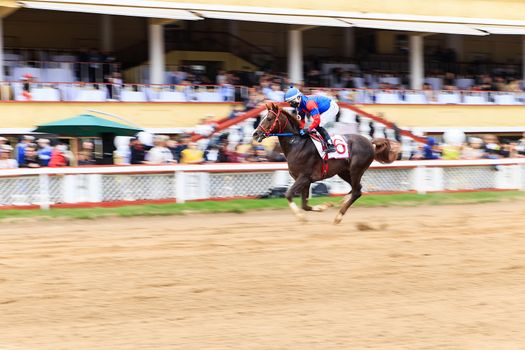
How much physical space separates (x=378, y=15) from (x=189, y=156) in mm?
11727

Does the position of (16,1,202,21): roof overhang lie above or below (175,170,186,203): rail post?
above

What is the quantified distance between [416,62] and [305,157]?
1591 cm

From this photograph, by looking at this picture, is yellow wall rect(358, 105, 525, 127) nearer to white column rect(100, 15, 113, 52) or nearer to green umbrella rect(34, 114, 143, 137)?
white column rect(100, 15, 113, 52)

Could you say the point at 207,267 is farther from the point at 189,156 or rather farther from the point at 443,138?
the point at 443,138

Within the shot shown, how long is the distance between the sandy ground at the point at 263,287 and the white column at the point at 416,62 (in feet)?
49.7

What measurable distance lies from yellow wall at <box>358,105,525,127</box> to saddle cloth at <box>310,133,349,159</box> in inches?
418

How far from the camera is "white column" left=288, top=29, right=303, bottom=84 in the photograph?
24188mm

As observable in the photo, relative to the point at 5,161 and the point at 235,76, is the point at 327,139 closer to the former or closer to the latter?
the point at 5,161

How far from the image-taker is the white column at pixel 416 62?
Answer: 2608 centimetres

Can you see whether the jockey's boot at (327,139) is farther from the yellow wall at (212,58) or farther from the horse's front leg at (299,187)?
the yellow wall at (212,58)

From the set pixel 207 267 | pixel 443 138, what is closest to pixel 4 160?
pixel 207 267

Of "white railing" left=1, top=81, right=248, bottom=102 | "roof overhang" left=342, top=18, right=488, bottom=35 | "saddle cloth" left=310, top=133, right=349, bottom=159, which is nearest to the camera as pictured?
"saddle cloth" left=310, top=133, right=349, bottom=159

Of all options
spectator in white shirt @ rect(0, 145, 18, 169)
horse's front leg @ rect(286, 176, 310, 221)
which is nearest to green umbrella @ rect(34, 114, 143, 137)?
spectator in white shirt @ rect(0, 145, 18, 169)

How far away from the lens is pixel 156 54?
2159 centimetres
